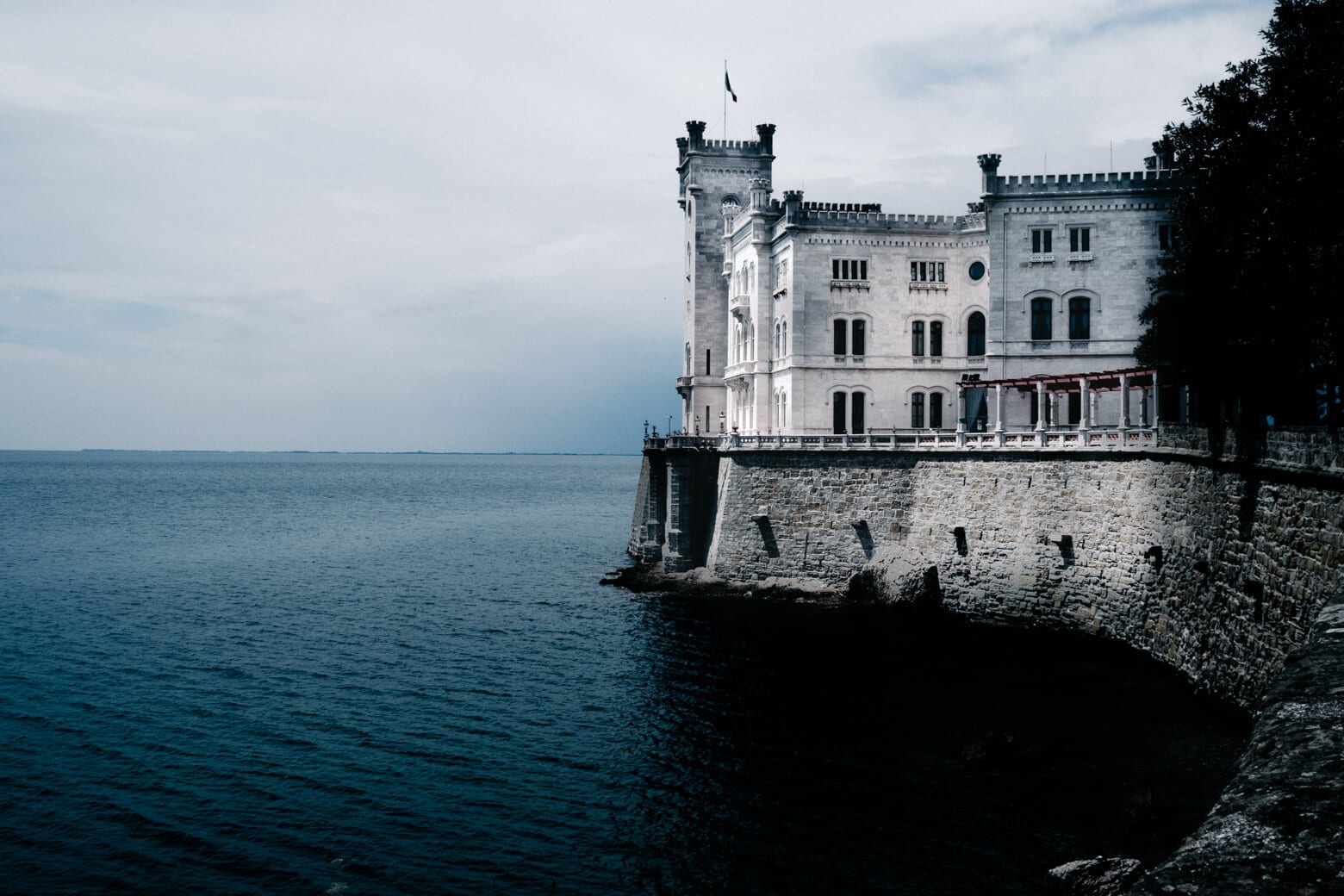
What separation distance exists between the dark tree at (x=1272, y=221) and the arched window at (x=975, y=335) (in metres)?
15.4

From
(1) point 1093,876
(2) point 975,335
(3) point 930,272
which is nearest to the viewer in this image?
(1) point 1093,876

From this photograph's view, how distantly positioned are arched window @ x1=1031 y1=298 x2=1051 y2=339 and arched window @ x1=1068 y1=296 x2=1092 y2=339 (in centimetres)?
106

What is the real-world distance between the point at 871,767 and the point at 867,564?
2268 centimetres

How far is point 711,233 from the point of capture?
68.5 meters

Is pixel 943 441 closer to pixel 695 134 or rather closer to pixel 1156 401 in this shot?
pixel 1156 401

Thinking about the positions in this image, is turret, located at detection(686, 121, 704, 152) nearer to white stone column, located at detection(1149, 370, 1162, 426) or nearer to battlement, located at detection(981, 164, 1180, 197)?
battlement, located at detection(981, 164, 1180, 197)

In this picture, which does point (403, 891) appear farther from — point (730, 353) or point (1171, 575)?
point (730, 353)

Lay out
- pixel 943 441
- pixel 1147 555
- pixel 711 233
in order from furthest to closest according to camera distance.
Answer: pixel 711 233 < pixel 943 441 < pixel 1147 555

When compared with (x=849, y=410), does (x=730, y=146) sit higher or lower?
higher

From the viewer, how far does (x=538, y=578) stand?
61.5 m

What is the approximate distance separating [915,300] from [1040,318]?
7041mm

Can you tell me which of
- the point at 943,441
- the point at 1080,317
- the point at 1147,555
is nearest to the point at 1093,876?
the point at 1147,555

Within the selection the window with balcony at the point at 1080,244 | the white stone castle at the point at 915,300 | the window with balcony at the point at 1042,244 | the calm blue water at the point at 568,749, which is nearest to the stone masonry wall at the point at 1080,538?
the calm blue water at the point at 568,749

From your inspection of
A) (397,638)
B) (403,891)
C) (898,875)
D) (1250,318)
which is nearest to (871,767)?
(898,875)
